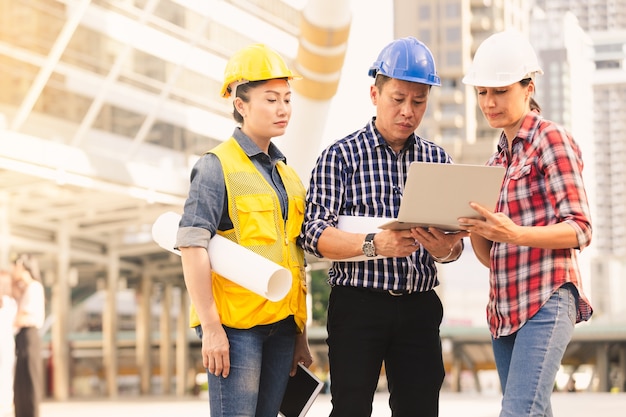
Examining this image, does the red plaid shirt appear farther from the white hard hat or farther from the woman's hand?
the woman's hand

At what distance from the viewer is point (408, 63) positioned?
3.04 m

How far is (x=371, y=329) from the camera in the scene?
9.95ft

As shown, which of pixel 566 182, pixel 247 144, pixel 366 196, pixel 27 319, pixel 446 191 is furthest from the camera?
pixel 27 319

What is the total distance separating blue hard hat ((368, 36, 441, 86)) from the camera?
304 cm

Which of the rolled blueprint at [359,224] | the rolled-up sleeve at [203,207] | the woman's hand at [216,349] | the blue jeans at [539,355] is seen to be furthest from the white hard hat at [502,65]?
the woman's hand at [216,349]

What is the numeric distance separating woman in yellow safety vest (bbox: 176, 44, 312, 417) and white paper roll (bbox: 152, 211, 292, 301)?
4 cm

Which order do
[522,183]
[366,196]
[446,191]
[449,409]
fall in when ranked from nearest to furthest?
[446,191] → [522,183] → [366,196] → [449,409]

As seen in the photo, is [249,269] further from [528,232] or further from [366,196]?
[528,232]

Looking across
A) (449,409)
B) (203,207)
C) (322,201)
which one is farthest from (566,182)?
(449,409)

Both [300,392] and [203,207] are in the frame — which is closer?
[203,207]

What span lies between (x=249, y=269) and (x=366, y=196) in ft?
1.85

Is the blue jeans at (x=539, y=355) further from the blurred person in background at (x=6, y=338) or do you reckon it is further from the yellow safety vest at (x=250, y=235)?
the blurred person in background at (x=6, y=338)

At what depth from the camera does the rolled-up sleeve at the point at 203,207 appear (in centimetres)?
277

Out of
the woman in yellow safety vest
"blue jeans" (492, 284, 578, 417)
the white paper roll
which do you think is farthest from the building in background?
"blue jeans" (492, 284, 578, 417)
